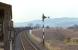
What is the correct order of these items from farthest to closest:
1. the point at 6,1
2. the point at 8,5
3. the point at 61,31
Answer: the point at 61,31 < the point at 8,5 < the point at 6,1

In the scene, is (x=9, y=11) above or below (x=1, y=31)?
above

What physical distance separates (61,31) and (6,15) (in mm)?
27608

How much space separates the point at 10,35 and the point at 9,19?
177mm

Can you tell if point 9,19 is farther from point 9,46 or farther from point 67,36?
point 67,36

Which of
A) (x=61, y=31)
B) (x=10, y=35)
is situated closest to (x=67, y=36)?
(x=61, y=31)

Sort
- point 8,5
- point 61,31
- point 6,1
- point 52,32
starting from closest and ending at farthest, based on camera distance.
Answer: point 6,1, point 8,5, point 52,32, point 61,31

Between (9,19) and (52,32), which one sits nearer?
(9,19)

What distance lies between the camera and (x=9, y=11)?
2828 millimetres

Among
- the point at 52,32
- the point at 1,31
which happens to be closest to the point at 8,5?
the point at 1,31

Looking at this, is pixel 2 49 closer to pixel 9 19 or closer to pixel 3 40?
pixel 3 40

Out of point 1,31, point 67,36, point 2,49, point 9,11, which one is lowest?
point 67,36

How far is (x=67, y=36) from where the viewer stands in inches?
1213

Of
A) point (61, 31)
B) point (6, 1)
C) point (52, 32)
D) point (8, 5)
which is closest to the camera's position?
point (6, 1)

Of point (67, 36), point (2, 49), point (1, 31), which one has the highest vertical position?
point (1, 31)
